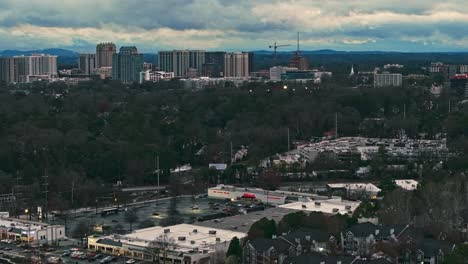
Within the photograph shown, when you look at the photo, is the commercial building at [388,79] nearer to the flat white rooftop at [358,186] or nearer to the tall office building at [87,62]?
the flat white rooftop at [358,186]

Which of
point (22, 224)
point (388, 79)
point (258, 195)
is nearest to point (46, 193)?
point (22, 224)

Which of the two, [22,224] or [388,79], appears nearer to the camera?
[22,224]

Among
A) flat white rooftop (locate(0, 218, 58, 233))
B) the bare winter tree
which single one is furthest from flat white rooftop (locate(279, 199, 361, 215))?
flat white rooftop (locate(0, 218, 58, 233))

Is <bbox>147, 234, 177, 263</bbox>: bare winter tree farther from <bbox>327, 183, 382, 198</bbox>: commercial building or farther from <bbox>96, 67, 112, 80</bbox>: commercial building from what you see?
<bbox>96, 67, 112, 80</bbox>: commercial building

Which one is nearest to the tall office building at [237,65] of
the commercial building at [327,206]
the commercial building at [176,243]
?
the commercial building at [327,206]

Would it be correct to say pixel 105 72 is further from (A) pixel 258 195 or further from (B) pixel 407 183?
(B) pixel 407 183
